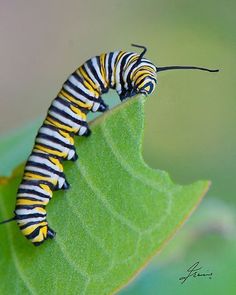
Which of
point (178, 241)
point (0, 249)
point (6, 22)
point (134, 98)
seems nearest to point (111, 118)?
point (134, 98)

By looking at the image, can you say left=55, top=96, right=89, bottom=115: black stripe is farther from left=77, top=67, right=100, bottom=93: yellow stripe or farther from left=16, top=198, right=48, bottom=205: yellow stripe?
left=16, top=198, right=48, bottom=205: yellow stripe

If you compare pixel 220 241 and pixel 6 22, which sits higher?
pixel 6 22

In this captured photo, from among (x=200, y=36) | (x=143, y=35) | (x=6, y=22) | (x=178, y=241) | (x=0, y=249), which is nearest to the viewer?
(x=0, y=249)

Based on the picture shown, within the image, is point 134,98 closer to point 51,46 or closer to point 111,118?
point 111,118

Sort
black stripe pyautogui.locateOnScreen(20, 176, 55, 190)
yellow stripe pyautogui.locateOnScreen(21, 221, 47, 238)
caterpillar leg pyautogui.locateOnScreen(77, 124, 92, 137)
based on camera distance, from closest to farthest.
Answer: caterpillar leg pyautogui.locateOnScreen(77, 124, 92, 137)
yellow stripe pyautogui.locateOnScreen(21, 221, 47, 238)
black stripe pyautogui.locateOnScreen(20, 176, 55, 190)

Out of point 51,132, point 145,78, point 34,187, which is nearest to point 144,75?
point 145,78

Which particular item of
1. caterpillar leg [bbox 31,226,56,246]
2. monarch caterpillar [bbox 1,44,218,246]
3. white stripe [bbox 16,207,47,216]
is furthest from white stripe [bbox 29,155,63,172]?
caterpillar leg [bbox 31,226,56,246]
